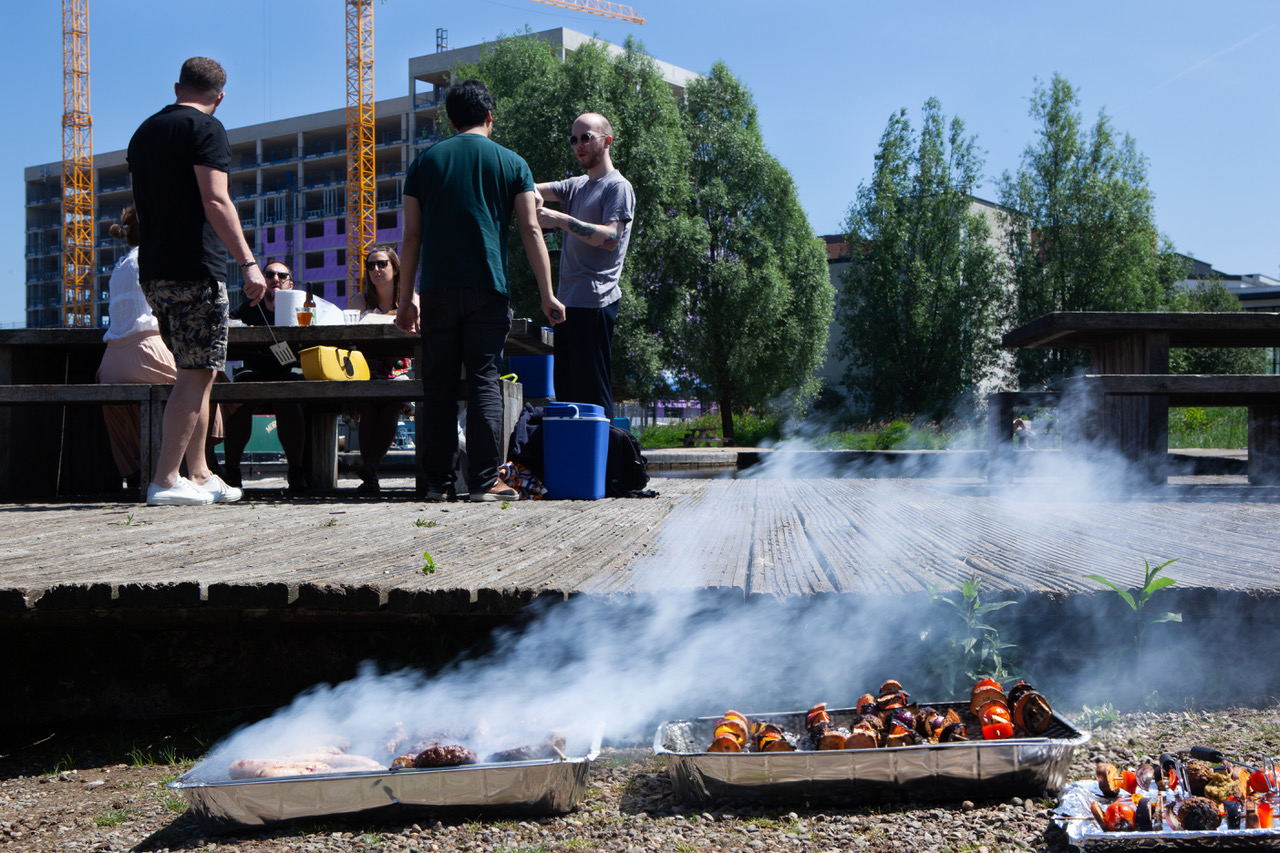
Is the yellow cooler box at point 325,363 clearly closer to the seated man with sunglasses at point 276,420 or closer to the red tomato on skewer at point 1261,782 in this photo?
the seated man with sunglasses at point 276,420

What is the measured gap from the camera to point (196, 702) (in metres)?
Result: 2.23

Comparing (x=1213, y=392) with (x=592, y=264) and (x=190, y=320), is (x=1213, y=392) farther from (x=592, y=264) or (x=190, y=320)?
(x=190, y=320)

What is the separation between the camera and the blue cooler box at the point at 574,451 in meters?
4.01

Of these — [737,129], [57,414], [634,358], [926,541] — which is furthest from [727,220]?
[926,541]

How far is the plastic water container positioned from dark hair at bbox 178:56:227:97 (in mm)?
2400

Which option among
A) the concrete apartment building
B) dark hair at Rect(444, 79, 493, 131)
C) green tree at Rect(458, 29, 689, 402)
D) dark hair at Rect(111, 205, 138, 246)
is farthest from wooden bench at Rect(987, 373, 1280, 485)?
the concrete apartment building

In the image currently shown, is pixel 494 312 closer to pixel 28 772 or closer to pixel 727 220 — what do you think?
pixel 28 772

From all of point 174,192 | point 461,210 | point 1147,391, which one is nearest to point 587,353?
point 461,210

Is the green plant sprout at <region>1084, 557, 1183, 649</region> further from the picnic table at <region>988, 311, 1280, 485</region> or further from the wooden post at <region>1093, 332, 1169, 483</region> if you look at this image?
the wooden post at <region>1093, 332, 1169, 483</region>

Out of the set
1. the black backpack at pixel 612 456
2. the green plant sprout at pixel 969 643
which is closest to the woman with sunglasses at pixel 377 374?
the black backpack at pixel 612 456

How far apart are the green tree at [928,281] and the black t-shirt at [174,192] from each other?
113 feet

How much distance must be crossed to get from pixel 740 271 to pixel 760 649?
29746 millimetres

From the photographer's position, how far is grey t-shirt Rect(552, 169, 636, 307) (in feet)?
15.1

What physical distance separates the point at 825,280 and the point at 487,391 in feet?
99.6
